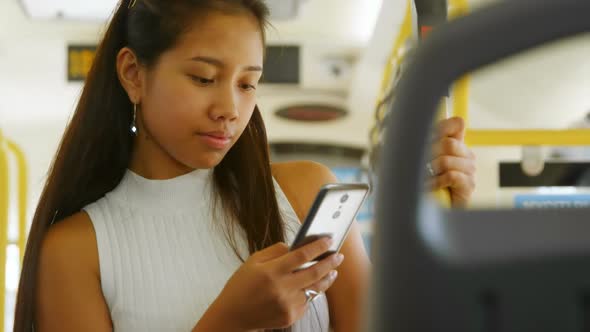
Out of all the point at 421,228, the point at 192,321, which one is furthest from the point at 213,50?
the point at 421,228

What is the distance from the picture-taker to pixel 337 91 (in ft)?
26.1

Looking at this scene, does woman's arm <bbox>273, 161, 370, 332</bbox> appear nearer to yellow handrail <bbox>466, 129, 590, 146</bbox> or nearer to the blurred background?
the blurred background

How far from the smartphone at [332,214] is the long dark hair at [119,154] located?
27 cm

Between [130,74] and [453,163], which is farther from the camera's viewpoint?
[130,74]

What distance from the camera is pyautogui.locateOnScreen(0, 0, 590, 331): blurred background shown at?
2199 millimetres

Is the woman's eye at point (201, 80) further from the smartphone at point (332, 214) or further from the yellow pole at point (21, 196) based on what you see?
the yellow pole at point (21, 196)

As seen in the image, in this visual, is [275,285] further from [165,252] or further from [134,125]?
[134,125]

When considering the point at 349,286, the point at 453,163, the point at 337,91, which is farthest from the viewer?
the point at 337,91

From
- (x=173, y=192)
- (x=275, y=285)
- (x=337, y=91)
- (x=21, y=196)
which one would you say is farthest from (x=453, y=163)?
(x=337, y=91)

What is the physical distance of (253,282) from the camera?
860 mm

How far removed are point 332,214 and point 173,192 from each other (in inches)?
17.3

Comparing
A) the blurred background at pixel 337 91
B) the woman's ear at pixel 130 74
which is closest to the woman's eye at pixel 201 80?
the woman's ear at pixel 130 74

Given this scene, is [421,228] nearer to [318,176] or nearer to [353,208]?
[353,208]

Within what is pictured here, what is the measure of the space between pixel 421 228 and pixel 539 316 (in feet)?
0.18
